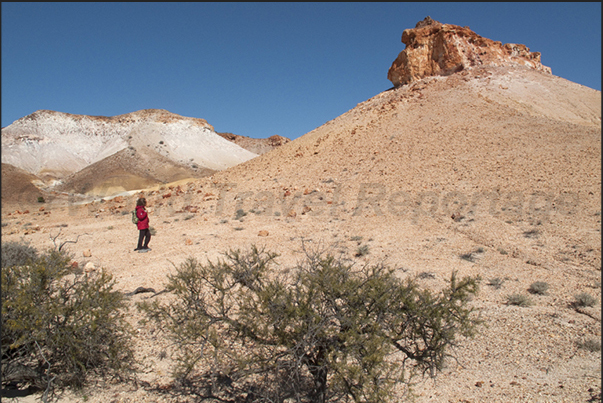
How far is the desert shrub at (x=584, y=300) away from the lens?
6.44 metres

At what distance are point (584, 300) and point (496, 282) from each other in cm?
142

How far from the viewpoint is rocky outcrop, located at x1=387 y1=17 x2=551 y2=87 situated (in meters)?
26.6

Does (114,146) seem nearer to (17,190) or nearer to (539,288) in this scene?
(17,190)

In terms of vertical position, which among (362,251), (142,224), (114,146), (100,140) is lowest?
(362,251)

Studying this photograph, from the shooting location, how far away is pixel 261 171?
21.3 meters

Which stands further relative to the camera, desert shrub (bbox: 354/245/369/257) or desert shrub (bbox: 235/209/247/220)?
desert shrub (bbox: 235/209/247/220)

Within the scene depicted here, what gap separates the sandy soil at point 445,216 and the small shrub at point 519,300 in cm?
11

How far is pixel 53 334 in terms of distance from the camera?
4.29 metres

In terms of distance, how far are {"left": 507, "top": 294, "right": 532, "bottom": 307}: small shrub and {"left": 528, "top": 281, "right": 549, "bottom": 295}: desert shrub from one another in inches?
18.0

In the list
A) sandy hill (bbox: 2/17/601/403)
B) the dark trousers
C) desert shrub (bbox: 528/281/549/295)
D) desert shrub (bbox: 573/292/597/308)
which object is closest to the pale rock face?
sandy hill (bbox: 2/17/601/403)

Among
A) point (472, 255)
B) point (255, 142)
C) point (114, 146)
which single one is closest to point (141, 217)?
point (472, 255)

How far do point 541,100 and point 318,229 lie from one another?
60.4 ft

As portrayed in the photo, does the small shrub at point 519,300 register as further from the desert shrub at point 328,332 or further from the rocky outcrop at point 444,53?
the rocky outcrop at point 444,53

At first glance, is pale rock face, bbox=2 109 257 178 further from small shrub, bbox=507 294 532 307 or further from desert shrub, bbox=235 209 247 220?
small shrub, bbox=507 294 532 307
